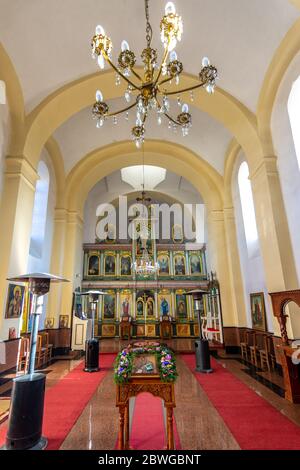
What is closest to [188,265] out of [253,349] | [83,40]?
[253,349]

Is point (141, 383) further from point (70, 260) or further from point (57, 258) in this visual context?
point (70, 260)

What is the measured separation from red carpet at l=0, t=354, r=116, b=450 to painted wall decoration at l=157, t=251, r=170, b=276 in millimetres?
7746

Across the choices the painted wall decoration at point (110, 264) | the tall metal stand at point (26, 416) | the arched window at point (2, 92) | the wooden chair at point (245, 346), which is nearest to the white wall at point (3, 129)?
the arched window at point (2, 92)

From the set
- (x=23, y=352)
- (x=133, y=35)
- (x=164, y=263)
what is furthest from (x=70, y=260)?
(x=133, y=35)

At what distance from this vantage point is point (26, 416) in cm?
285

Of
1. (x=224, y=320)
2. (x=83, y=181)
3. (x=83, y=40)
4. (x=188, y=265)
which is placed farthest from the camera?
(x=188, y=265)

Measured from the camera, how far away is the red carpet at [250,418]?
2.84 meters

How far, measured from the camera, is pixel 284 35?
490cm

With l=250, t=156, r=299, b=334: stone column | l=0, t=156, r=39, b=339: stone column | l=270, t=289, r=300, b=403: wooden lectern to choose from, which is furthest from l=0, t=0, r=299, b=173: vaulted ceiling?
l=270, t=289, r=300, b=403: wooden lectern

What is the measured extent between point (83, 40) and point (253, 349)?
347 inches

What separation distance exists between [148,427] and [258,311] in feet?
17.8

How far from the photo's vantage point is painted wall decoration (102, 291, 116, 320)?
43.9 feet

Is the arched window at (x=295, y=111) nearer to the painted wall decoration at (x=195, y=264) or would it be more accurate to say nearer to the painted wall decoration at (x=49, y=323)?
the painted wall decoration at (x=49, y=323)
